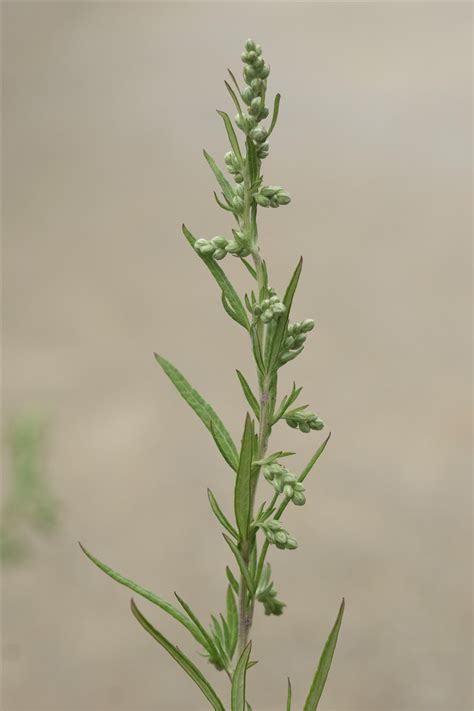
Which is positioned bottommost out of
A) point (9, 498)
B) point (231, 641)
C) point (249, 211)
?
point (231, 641)

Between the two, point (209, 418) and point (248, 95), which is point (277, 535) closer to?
point (209, 418)

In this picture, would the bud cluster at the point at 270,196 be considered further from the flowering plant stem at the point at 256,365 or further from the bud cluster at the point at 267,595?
the bud cluster at the point at 267,595

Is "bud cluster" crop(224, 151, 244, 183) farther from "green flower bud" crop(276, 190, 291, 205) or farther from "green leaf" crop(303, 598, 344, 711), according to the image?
"green leaf" crop(303, 598, 344, 711)

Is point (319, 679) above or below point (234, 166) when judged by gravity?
below

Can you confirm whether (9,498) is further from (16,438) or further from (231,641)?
(231,641)

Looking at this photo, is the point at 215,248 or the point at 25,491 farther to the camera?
the point at 25,491

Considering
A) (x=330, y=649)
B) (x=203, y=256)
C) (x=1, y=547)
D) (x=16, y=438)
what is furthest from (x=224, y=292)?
(x=1, y=547)

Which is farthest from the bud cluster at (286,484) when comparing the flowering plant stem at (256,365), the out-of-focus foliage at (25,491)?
the out-of-focus foliage at (25,491)

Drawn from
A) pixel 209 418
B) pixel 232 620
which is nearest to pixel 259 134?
pixel 209 418
